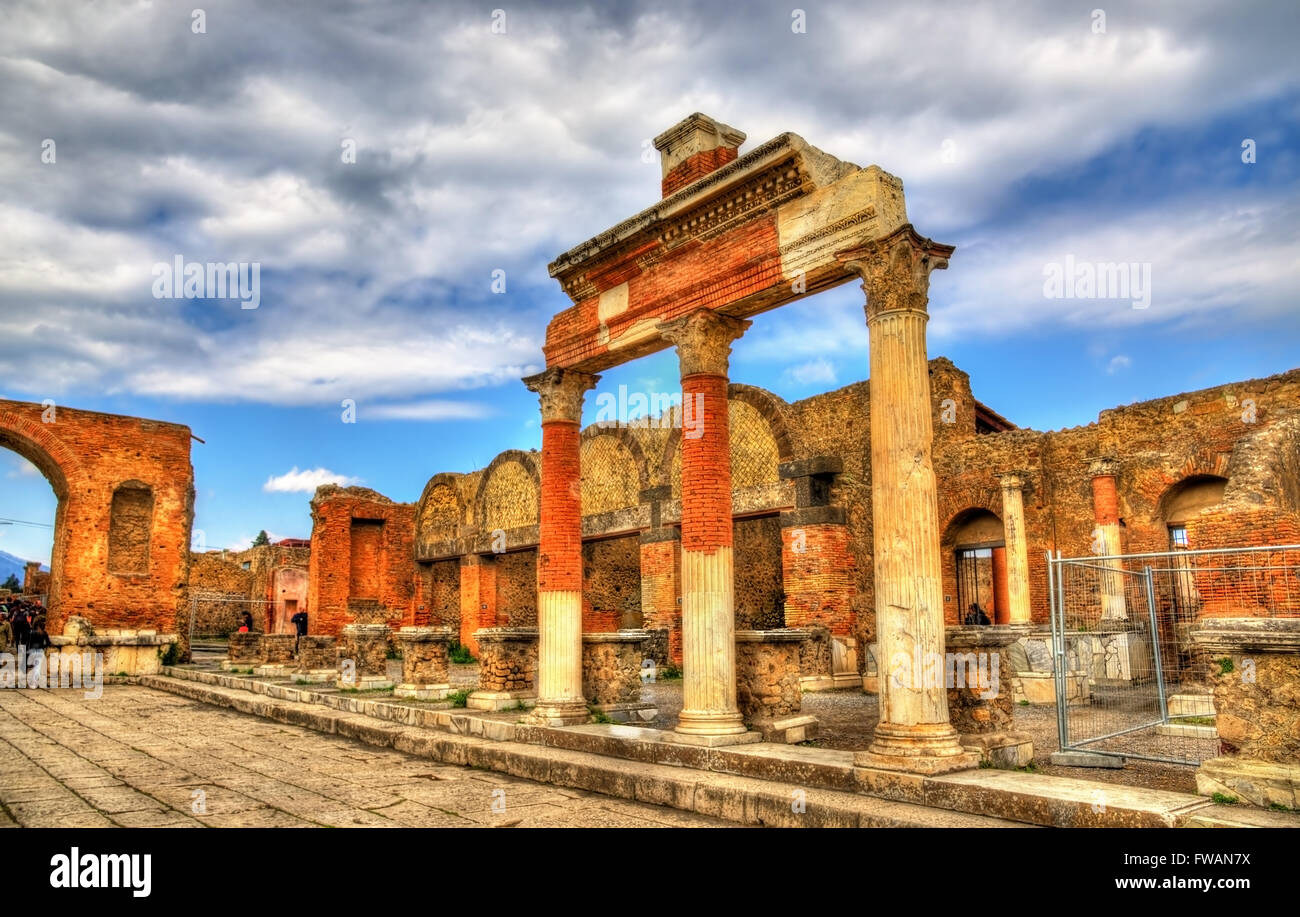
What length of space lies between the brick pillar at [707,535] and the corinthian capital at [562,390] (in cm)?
179

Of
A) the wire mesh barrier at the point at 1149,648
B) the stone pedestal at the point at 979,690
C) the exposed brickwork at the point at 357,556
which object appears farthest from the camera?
the exposed brickwork at the point at 357,556

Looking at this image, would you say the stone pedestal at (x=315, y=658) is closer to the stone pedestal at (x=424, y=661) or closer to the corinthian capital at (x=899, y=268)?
the stone pedestal at (x=424, y=661)

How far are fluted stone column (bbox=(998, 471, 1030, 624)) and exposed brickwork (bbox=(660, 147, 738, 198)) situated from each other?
10782 mm

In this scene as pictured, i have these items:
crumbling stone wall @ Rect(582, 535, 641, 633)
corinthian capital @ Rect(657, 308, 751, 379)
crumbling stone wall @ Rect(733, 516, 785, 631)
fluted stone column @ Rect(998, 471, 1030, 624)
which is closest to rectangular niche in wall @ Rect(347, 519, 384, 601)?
crumbling stone wall @ Rect(582, 535, 641, 633)

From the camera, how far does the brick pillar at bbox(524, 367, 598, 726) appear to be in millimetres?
8977

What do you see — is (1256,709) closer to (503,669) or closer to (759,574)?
(503,669)

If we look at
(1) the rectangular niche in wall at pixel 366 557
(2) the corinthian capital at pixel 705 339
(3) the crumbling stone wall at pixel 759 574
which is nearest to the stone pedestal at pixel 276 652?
(1) the rectangular niche in wall at pixel 366 557

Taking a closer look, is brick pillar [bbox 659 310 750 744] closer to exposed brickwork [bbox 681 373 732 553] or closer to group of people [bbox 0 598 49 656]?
exposed brickwork [bbox 681 373 732 553]

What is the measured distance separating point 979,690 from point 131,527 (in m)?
19.8

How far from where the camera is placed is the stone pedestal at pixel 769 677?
25.7 feet

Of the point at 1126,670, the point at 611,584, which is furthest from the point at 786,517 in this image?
the point at 611,584
